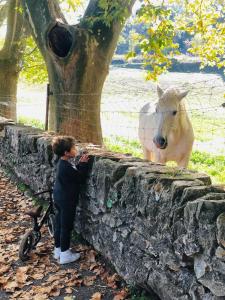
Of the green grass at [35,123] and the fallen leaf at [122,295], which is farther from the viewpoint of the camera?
the green grass at [35,123]

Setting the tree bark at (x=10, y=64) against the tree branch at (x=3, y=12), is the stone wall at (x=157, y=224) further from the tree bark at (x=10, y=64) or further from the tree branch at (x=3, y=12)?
the tree branch at (x=3, y=12)

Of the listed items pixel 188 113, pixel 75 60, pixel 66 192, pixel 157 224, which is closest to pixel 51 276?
pixel 66 192

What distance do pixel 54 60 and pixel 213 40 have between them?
18.2 feet

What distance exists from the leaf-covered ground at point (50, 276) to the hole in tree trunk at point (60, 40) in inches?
174

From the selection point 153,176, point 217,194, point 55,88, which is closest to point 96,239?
point 153,176

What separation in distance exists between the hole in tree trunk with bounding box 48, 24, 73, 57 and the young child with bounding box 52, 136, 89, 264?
4.21 metres

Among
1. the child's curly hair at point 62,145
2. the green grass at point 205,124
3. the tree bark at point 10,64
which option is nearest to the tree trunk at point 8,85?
the tree bark at point 10,64

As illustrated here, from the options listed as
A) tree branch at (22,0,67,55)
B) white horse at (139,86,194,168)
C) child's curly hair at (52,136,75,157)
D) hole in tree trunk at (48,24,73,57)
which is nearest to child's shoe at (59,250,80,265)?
child's curly hair at (52,136,75,157)

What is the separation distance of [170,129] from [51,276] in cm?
330

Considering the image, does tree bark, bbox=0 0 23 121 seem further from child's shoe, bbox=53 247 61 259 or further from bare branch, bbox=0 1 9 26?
child's shoe, bbox=53 247 61 259

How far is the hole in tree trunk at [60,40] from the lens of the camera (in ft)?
29.1

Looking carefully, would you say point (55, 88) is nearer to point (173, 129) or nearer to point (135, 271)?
point (173, 129)

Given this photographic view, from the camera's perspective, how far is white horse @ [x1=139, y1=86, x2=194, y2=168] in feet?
22.2

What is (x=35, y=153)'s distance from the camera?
7.62 metres
